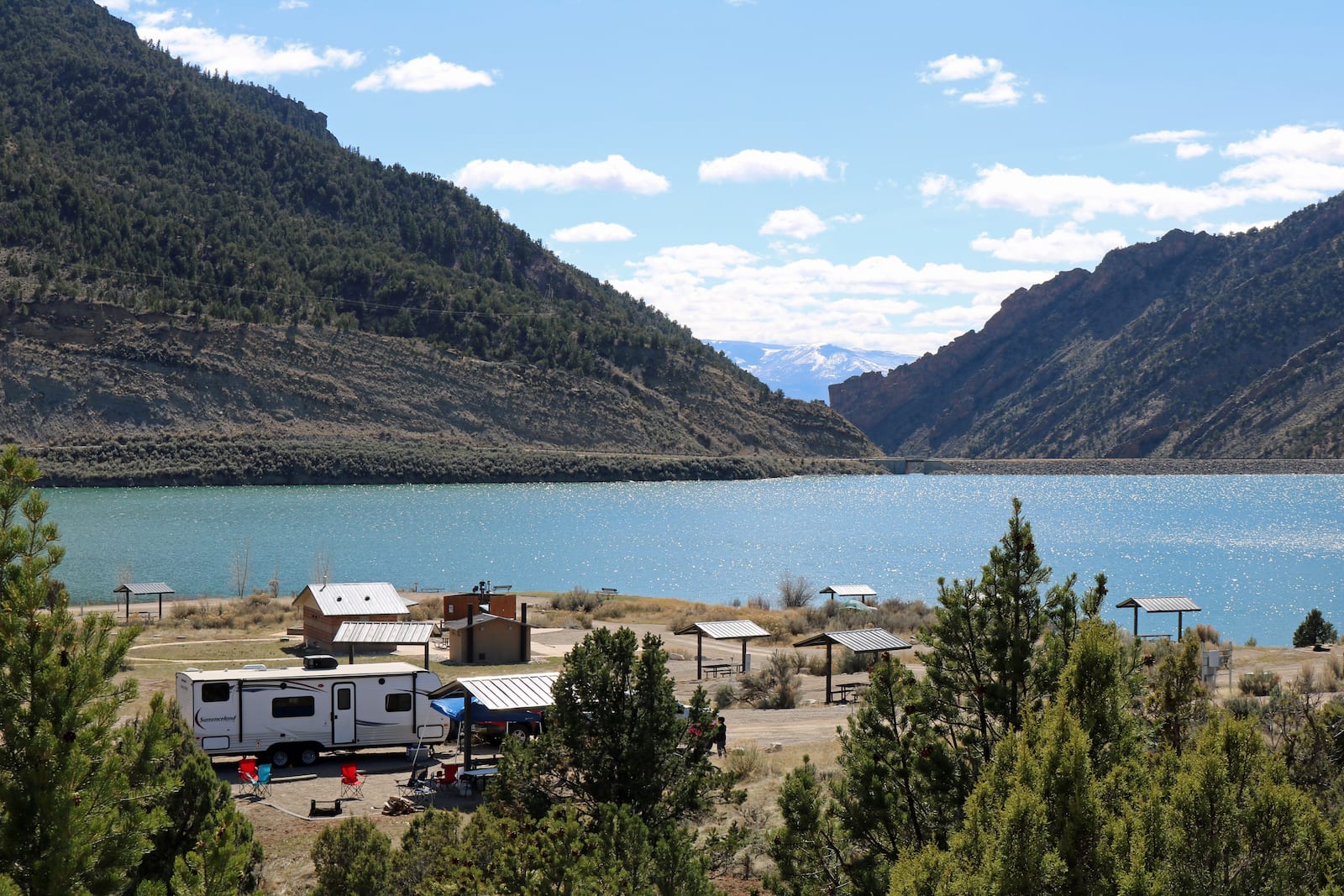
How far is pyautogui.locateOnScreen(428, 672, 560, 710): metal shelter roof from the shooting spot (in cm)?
1763

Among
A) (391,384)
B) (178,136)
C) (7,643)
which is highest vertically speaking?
(178,136)

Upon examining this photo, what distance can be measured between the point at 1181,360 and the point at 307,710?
151m

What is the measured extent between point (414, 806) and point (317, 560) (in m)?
35.4

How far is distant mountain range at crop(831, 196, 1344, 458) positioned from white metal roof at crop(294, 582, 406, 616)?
4709 inches

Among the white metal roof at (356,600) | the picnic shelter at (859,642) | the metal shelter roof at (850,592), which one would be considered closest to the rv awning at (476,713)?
the picnic shelter at (859,642)

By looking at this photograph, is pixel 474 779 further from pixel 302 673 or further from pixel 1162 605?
pixel 1162 605

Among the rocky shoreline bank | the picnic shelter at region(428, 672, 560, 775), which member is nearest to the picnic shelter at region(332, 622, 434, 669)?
the picnic shelter at region(428, 672, 560, 775)

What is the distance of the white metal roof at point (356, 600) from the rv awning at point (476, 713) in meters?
11.3

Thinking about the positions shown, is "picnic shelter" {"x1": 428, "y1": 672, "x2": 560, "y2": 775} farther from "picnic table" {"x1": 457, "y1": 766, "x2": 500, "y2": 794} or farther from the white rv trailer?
the white rv trailer

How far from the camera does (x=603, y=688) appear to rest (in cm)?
937

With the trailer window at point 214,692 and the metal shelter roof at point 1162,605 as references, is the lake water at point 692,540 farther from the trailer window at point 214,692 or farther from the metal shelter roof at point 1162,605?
the trailer window at point 214,692

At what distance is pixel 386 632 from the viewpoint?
88.0 ft

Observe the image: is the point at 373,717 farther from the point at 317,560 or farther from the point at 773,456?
the point at 773,456

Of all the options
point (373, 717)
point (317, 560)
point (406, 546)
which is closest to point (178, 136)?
point (406, 546)
